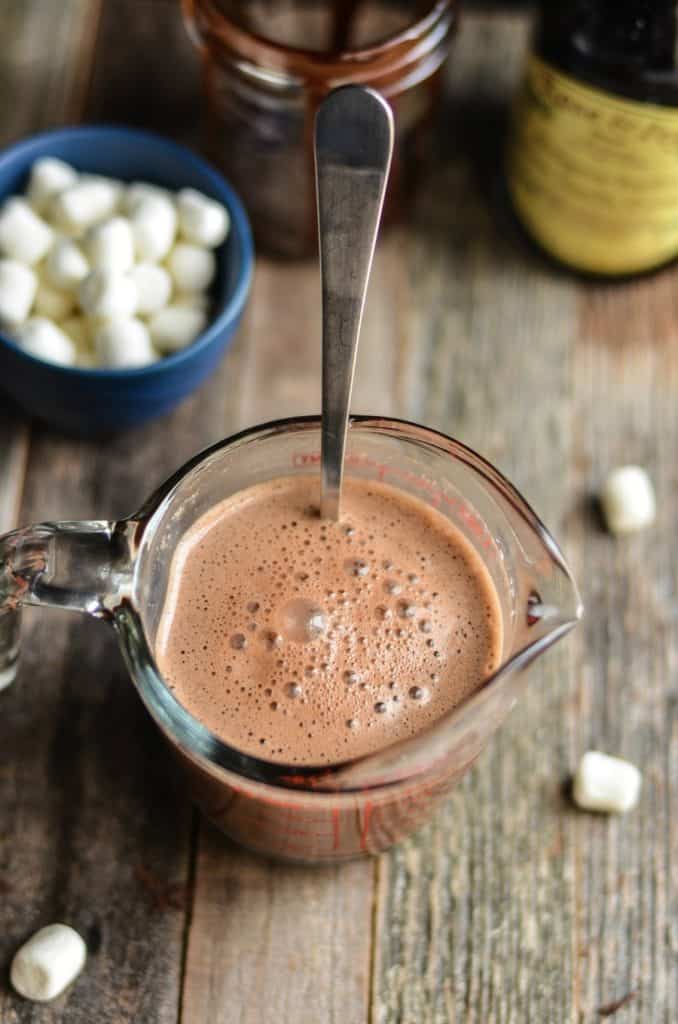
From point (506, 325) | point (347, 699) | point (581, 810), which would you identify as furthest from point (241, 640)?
point (506, 325)

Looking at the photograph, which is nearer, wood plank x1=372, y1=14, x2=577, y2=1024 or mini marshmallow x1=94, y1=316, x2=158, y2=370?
wood plank x1=372, y1=14, x2=577, y2=1024

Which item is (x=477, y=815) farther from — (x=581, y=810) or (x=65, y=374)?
(x=65, y=374)

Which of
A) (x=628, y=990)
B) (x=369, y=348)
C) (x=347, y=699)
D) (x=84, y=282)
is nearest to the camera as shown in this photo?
(x=347, y=699)

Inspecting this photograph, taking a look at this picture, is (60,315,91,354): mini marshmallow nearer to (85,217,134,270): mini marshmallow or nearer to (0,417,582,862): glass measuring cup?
(85,217,134,270): mini marshmallow

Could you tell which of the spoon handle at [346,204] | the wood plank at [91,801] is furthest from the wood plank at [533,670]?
the spoon handle at [346,204]

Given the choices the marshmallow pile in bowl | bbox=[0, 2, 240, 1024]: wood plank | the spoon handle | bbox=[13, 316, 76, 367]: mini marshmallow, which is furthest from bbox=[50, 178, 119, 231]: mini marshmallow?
the spoon handle
